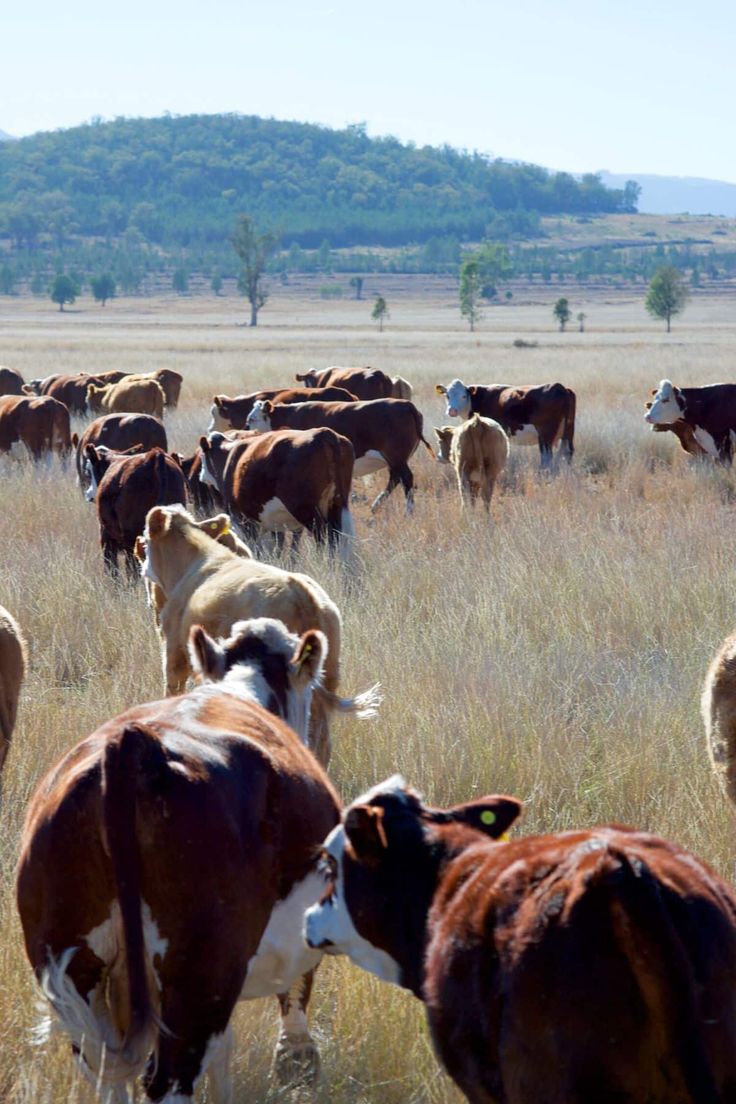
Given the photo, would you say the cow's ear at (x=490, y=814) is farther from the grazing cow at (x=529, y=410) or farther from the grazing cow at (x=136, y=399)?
the grazing cow at (x=136, y=399)

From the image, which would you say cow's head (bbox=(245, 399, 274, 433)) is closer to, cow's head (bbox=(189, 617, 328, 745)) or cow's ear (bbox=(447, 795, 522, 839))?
cow's head (bbox=(189, 617, 328, 745))

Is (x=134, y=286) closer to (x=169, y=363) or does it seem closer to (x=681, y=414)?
(x=169, y=363)

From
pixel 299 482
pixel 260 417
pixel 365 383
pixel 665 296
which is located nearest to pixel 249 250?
pixel 665 296

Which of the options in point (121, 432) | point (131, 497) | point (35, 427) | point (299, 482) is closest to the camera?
point (131, 497)

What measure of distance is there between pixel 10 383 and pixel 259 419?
13180 millimetres

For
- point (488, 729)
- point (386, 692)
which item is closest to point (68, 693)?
point (386, 692)

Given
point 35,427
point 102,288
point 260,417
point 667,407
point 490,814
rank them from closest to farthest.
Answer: point 490,814 → point 260,417 → point 667,407 → point 35,427 → point 102,288

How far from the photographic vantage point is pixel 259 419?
1673 cm

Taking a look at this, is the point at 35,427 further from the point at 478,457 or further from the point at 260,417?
the point at 478,457

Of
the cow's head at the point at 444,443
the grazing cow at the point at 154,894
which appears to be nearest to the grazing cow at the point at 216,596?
the grazing cow at the point at 154,894

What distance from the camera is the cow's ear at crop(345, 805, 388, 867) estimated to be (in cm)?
292

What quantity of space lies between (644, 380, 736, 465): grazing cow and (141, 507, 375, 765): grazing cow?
495 inches

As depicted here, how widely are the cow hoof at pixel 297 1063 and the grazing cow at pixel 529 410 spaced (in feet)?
50.7

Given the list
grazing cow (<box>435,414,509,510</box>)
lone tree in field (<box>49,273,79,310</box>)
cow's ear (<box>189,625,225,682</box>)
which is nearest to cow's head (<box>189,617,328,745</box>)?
cow's ear (<box>189,625,225,682</box>)
